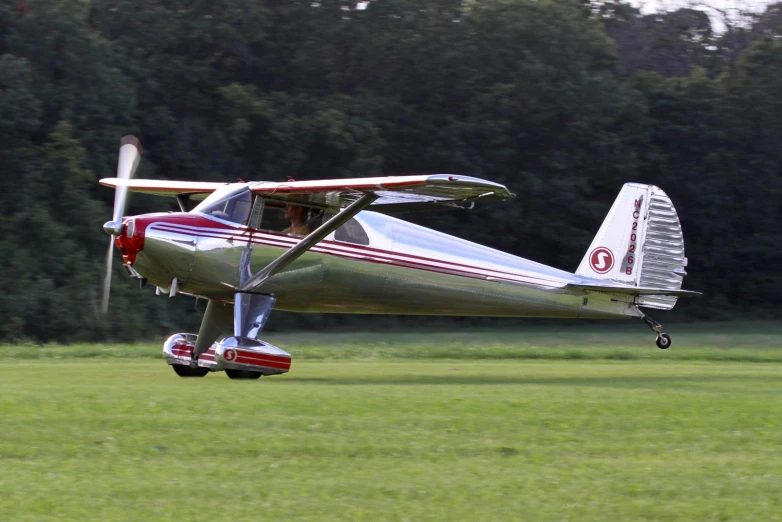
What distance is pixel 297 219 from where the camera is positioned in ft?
45.2

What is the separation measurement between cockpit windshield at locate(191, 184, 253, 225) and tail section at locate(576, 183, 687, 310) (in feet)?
15.9

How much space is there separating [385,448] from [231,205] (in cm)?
673

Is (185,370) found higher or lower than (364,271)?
lower

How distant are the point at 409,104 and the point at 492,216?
5.49 m

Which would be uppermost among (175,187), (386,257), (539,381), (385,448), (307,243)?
(175,187)

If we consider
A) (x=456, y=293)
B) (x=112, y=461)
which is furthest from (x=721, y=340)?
(x=112, y=461)

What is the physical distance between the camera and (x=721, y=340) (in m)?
26.4

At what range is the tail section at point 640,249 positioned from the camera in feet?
49.5

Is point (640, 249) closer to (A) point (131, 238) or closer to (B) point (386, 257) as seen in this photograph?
(B) point (386, 257)

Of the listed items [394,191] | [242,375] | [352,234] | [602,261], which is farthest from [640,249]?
[242,375]

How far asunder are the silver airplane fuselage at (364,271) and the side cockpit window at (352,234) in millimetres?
13

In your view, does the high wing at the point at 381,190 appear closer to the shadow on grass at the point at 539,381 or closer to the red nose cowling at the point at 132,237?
the red nose cowling at the point at 132,237

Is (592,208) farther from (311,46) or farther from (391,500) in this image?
(391,500)

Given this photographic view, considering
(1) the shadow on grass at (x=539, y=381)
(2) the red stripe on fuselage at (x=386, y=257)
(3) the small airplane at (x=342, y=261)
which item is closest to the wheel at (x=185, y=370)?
(3) the small airplane at (x=342, y=261)
